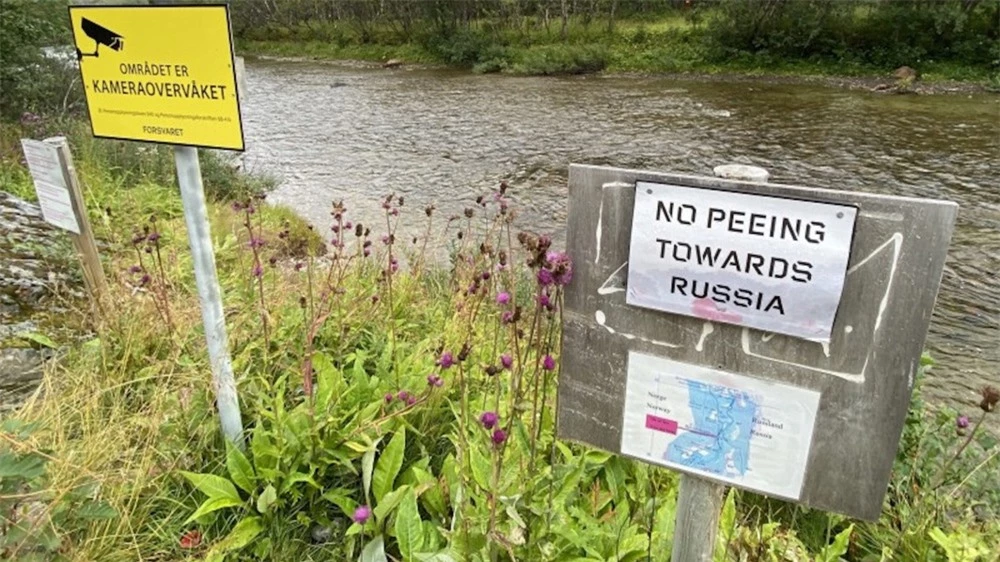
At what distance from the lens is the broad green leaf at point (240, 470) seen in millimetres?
2045

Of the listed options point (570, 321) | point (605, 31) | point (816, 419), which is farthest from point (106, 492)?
point (605, 31)

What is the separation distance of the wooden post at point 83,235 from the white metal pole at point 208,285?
1042 mm

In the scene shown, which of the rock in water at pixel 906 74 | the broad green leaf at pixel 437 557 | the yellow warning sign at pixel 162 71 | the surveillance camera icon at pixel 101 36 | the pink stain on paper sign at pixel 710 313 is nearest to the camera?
the pink stain on paper sign at pixel 710 313

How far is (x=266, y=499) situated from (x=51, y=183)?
196 centimetres

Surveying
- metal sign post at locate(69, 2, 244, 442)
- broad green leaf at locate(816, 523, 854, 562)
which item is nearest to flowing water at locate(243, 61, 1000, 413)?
broad green leaf at locate(816, 523, 854, 562)

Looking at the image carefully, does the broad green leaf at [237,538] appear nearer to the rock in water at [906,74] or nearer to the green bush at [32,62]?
the green bush at [32,62]

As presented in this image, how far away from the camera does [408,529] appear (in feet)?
5.88

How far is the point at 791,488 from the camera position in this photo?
124 cm

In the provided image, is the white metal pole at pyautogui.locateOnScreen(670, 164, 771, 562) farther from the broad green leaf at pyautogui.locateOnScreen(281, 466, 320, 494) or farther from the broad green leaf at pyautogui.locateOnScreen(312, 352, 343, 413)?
the broad green leaf at pyautogui.locateOnScreen(312, 352, 343, 413)

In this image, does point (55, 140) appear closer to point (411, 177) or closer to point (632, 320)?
point (632, 320)

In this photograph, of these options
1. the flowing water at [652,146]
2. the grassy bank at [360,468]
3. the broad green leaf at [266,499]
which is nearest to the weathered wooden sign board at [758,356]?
the grassy bank at [360,468]

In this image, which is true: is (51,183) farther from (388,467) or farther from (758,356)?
(758,356)

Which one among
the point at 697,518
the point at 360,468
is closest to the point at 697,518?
the point at 697,518

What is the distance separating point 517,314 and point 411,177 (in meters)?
8.06
